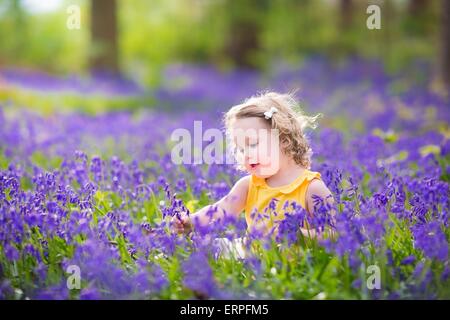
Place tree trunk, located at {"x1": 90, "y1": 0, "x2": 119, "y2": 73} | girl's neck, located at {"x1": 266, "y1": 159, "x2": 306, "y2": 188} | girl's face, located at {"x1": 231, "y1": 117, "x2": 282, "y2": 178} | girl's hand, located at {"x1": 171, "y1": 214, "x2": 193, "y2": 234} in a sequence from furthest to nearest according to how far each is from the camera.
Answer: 1. tree trunk, located at {"x1": 90, "y1": 0, "x2": 119, "y2": 73}
2. girl's neck, located at {"x1": 266, "y1": 159, "x2": 306, "y2": 188}
3. girl's face, located at {"x1": 231, "y1": 117, "x2": 282, "y2": 178}
4. girl's hand, located at {"x1": 171, "y1": 214, "x2": 193, "y2": 234}

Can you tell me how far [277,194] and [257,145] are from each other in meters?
0.31

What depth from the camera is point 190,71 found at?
766 inches

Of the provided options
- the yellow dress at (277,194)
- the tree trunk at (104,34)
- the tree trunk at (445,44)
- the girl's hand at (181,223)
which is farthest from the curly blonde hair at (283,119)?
the tree trunk at (104,34)

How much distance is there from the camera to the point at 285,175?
3697mm

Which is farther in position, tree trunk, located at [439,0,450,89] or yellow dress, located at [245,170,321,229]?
tree trunk, located at [439,0,450,89]

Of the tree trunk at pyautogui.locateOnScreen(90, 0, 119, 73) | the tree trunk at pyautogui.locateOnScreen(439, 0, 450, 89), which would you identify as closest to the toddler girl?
the tree trunk at pyautogui.locateOnScreen(439, 0, 450, 89)

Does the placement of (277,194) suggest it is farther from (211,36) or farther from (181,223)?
(211,36)

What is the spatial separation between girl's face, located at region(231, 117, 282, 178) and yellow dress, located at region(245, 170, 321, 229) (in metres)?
0.09

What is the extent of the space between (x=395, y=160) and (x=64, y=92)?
→ 7.84 metres

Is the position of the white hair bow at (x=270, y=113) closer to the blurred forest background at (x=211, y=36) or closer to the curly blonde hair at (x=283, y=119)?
the curly blonde hair at (x=283, y=119)

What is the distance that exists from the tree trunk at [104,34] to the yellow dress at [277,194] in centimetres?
1095

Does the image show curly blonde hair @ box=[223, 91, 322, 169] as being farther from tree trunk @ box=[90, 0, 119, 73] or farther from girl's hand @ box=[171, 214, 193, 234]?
tree trunk @ box=[90, 0, 119, 73]

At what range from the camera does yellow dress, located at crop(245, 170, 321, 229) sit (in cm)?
353

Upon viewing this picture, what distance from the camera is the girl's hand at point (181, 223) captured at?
11.3 ft
